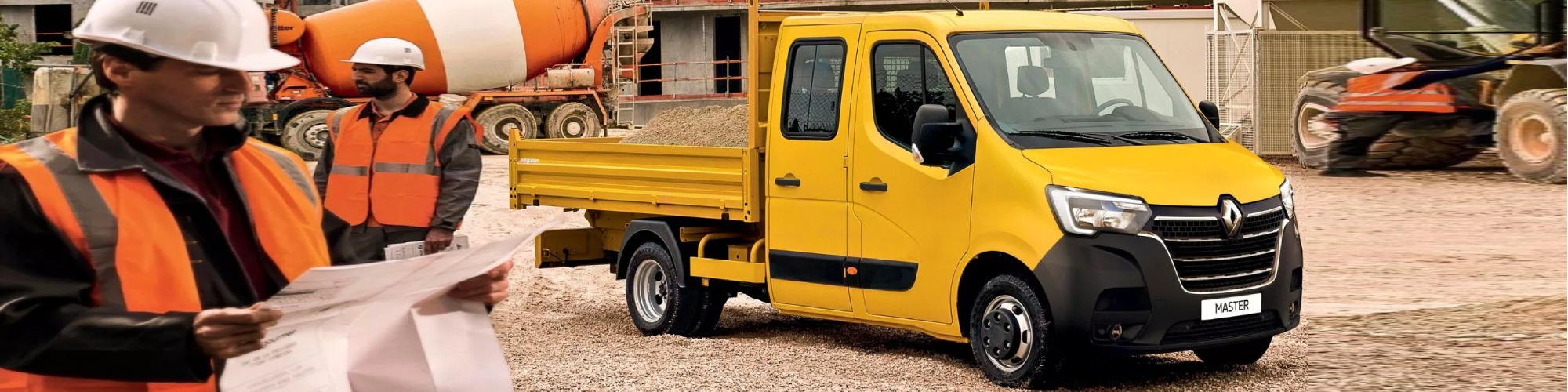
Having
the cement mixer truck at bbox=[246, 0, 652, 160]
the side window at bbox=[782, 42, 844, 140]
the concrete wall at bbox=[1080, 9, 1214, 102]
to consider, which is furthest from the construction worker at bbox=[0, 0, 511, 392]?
the concrete wall at bbox=[1080, 9, 1214, 102]

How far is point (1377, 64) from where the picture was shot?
4.97 meters

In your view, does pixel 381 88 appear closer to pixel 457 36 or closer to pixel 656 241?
pixel 656 241

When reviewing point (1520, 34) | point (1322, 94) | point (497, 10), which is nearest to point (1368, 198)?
point (1322, 94)

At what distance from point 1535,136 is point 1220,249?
10.4 feet

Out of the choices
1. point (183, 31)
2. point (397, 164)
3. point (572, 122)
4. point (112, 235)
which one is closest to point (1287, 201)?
point (397, 164)

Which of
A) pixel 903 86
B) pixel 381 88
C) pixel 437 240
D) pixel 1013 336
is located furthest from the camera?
pixel 903 86

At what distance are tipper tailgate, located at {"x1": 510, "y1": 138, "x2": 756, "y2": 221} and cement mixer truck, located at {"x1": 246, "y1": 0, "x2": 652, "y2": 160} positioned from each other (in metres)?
15.1

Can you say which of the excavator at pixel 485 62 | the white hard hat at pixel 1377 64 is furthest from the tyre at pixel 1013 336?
the excavator at pixel 485 62

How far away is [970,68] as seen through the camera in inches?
338

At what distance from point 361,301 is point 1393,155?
10.1ft

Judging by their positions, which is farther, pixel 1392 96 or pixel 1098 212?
pixel 1098 212

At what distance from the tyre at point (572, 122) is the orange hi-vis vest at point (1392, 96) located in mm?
24199

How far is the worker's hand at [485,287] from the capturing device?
3.00 meters

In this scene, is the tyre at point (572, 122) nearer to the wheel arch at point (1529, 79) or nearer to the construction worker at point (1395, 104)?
the construction worker at point (1395, 104)
